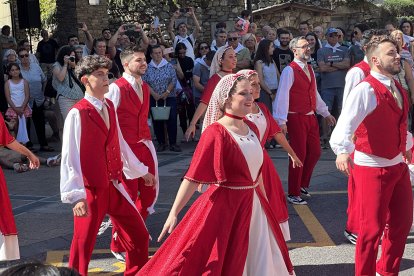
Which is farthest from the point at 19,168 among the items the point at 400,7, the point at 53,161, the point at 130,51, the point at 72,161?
the point at 400,7

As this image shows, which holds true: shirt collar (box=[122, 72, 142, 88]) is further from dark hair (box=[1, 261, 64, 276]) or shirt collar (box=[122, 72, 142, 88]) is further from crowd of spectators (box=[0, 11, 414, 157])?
dark hair (box=[1, 261, 64, 276])

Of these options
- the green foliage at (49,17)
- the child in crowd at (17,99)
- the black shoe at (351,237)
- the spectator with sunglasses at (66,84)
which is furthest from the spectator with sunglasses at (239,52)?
the green foliage at (49,17)

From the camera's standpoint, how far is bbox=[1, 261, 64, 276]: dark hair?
5.52 feet

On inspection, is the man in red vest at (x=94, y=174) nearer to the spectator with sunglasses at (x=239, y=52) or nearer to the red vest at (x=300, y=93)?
the red vest at (x=300, y=93)

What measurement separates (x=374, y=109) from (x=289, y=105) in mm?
3151

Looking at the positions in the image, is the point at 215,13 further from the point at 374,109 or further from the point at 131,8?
the point at 374,109

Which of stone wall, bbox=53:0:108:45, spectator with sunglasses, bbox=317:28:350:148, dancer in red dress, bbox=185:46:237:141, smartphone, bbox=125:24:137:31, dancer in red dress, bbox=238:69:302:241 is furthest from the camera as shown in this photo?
stone wall, bbox=53:0:108:45

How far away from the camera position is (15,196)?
30.7 ft

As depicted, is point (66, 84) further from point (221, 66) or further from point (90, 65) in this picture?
point (90, 65)

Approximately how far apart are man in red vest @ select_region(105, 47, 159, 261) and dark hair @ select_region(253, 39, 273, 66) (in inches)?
163

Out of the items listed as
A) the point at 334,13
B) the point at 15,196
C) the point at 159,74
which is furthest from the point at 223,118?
the point at 334,13

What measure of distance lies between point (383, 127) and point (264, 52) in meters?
5.98

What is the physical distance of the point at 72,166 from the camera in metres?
5.18

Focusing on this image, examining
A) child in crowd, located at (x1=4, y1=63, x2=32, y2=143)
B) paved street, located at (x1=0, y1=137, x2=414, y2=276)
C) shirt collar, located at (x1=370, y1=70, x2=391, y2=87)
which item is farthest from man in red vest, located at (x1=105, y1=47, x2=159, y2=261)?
child in crowd, located at (x1=4, y1=63, x2=32, y2=143)
